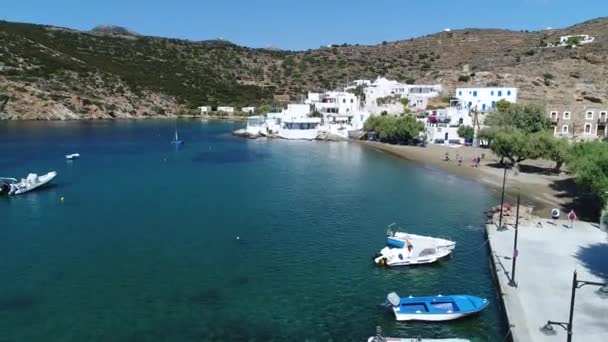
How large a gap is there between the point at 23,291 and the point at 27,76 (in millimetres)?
149322

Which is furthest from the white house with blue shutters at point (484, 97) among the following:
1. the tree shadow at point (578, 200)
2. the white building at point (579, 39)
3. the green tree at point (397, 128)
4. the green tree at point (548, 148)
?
the white building at point (579, 39)

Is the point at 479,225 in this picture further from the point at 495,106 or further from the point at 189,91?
the point at 189,91

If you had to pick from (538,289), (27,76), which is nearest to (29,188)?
(538,289)

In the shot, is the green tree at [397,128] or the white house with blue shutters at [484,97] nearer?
the green tree at [397,128]

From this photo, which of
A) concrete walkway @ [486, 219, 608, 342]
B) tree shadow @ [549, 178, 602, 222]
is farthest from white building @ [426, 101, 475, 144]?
concrete walkway @ [486, 219, 608, 342]

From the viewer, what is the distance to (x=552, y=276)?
84.5 feet

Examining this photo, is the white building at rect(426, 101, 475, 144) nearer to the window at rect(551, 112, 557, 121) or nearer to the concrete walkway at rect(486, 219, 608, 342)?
the window at rect(551, 112, 557, 121)

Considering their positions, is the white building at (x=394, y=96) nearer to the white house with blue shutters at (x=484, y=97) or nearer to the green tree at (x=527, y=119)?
the white house with blue shutters at (x=484, y=97)

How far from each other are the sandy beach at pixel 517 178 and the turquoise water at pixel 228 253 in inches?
151

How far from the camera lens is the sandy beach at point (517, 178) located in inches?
1714

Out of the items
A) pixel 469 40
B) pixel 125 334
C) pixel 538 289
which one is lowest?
pixel 125 334

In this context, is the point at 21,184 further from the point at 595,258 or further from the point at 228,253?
the point at 595,258

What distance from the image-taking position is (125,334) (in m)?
21.8

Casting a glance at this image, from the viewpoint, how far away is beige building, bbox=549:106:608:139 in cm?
7456
